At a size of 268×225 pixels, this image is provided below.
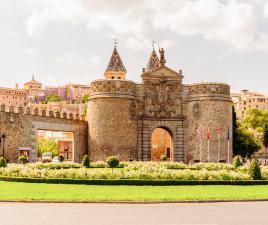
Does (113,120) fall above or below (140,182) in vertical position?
above

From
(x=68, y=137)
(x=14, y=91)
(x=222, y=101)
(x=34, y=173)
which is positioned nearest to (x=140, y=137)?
(x=222, y=101)

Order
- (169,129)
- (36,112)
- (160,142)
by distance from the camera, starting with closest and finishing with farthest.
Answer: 1. (36,112)
2. (169,129)
3. (160,142)

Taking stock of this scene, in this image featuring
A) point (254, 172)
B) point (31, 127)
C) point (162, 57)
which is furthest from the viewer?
point (162, 57)

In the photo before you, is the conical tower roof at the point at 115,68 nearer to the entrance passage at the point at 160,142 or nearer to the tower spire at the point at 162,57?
the entrance passage at the point at 160,142

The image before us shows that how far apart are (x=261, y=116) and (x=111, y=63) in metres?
43.1

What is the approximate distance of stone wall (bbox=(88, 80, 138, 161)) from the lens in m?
54.7

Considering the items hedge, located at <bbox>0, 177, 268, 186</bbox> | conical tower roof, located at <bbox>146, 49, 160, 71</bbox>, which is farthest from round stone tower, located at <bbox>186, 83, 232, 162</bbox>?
hedge, located at <bbox>0, 177, 268, 186</bbox>

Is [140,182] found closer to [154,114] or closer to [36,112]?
[36,112]

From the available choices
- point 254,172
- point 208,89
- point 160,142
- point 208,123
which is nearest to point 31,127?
point 208,123

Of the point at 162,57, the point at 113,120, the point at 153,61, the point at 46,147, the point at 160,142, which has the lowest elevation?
the point at 46,147

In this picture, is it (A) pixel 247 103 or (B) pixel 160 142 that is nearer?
(B) pixel 160 142

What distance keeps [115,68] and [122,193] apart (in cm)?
6654

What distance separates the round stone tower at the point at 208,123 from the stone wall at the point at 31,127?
12.4 meters

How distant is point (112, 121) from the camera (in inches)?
2162
